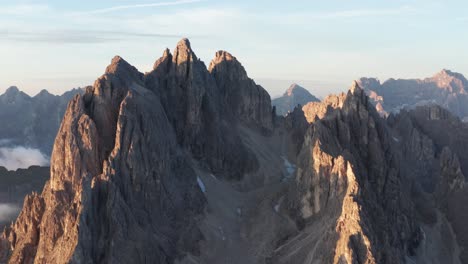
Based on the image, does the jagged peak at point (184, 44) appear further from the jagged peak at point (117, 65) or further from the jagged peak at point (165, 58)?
the jagged peak at point (117, 65)

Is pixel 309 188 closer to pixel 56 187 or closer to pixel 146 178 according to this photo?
pixel 146 178

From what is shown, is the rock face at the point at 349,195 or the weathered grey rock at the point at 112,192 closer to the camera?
the rock face at the point at 349,195

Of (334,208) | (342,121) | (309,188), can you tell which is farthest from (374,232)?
(342,121)

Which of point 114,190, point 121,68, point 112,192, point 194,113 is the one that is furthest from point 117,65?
point 112,192

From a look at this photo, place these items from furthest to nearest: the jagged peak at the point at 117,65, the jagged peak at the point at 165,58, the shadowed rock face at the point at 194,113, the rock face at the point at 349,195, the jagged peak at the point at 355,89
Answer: the jagged peak at the point at 165,58 < the shadowed rock face at the point at 194,113 < the jagged peak at the point at 355,89 < the jagged peak at the point at 117,65 < the rock face at the point at 349,195

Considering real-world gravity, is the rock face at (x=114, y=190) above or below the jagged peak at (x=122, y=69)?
below

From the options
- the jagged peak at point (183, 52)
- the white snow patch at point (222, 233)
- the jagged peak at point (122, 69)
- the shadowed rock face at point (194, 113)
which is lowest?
the white snow patch at point (222, 233)

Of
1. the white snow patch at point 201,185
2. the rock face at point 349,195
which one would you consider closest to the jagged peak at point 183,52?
the white snow patch at point 201,185

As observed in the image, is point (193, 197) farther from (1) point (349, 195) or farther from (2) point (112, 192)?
(1) point (349, 195)

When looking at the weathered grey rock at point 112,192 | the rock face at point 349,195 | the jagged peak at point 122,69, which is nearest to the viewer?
the rock face at point 349,195
